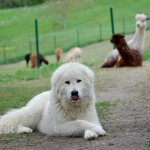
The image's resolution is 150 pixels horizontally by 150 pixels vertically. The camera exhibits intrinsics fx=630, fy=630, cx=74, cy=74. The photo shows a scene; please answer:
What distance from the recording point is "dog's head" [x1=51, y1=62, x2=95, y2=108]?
336 inches

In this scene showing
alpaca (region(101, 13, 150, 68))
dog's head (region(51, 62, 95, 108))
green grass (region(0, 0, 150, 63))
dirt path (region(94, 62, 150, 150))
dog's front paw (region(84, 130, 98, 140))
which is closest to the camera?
dirt path (region(94, 62, 150, 150))

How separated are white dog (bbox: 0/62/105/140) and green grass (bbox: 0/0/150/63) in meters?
35.9

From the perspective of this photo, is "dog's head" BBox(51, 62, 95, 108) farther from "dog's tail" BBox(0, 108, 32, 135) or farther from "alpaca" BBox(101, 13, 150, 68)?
"alpaca" BBox(101, 13, 150, 68)

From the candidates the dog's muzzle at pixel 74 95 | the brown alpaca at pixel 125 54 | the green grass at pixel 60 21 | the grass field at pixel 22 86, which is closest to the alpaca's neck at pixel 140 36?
the brown alpaca at pixel 125 54

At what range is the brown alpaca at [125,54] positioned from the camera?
1939cm

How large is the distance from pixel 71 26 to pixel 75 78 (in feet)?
183

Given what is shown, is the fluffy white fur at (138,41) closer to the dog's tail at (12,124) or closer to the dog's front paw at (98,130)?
the dog's tail at (12,124)

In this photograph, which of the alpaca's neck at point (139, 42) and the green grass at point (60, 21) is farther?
the green grass at point (60, 21)

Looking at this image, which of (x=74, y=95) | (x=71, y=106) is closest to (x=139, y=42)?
(x=71, y=106)

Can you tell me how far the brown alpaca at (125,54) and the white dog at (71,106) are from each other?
10253 millimetres

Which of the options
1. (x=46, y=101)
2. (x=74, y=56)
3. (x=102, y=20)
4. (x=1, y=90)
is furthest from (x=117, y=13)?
(x=46, y=101)

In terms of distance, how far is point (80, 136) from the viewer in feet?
28.4

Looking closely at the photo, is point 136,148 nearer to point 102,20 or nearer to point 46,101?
point 46,101

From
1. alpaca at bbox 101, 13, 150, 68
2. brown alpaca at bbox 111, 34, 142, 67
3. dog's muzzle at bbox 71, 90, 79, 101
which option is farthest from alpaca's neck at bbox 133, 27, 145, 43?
dog's muzzle at bbox 71, 90, 79, 101
